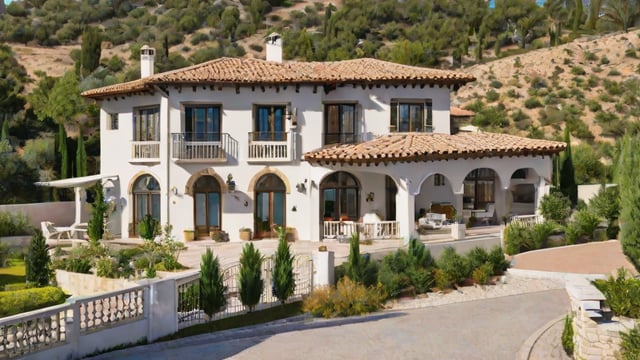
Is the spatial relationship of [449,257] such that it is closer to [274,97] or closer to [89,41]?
[274,97]

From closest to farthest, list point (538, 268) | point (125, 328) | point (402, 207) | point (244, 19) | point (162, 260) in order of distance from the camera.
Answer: point (125, 328), point (162, 260), point (538, 268), point (402, 207), point (244, 19)

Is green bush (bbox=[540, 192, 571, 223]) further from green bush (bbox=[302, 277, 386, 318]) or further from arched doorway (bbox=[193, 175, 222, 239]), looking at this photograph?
arched doorway (bbox=[193, 175, 222, 239])

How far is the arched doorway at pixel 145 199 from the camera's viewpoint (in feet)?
86.7

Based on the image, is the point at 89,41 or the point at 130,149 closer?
the point at 130,149

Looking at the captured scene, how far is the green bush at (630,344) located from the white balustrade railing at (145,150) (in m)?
19.6

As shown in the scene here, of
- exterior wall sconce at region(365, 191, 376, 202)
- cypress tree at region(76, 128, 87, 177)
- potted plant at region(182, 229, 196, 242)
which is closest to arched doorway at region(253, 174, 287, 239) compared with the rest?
potted plant at region(182, 229, 196, 242)

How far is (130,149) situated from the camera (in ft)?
88.8

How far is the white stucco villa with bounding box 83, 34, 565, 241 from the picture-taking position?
25.0 m

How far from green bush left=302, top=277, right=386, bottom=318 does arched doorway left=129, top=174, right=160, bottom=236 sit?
38.7 ft

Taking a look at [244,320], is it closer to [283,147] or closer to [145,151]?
[283,147]

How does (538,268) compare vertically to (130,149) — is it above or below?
below

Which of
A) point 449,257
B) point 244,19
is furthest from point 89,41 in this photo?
point 449,257


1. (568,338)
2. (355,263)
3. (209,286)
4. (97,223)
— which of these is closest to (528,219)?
(355,263)

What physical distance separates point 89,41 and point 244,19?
3399 centimetres
